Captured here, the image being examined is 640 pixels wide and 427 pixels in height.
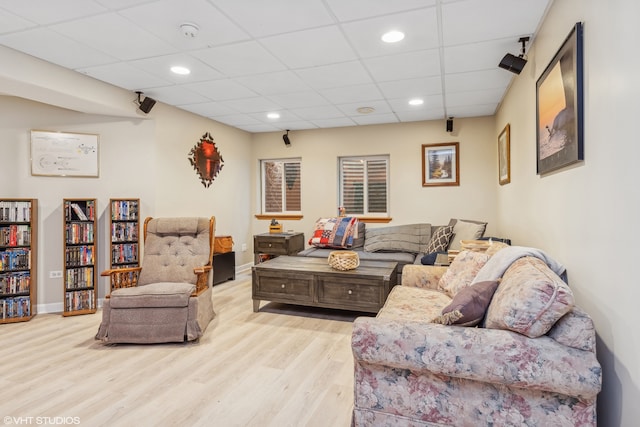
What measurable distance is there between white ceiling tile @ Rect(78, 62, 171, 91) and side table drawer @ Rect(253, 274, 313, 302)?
2266 mm

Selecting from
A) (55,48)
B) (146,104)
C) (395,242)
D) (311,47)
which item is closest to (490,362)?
(311,47)

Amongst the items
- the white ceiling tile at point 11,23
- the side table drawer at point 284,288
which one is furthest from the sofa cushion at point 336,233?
the white ceiling tile at point 11,23

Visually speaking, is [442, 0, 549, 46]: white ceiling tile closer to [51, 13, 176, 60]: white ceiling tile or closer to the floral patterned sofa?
the floral patterned sofa

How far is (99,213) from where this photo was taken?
13.1 feet

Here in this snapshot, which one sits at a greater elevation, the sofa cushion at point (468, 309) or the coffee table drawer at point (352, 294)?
the sofa cushion at point (468, 309)

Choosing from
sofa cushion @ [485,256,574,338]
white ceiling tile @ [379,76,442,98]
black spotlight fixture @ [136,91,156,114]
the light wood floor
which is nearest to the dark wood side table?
the light wood floor

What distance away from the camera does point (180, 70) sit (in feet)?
10.6

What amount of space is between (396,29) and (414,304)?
1.96 metres

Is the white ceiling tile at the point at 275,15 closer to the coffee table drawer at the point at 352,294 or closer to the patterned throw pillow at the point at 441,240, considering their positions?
the coffee table drawer at the point at 352,294

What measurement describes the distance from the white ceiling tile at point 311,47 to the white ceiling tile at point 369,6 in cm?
21

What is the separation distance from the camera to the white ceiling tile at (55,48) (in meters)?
2.55

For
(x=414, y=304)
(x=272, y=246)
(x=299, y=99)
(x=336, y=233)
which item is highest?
(x=299, y=99)

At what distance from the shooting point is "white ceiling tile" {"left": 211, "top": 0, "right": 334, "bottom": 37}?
2148 mm

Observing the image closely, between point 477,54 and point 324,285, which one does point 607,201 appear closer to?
point 477,54
